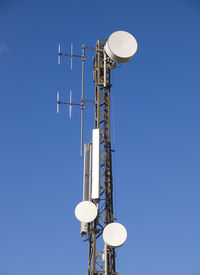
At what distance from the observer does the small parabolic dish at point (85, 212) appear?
2336cm

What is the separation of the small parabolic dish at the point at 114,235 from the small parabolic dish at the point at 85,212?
95 cm

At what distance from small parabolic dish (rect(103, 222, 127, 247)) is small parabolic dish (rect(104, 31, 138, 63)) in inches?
346

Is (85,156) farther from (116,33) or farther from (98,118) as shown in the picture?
(116,33)

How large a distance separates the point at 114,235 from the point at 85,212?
1784 millimetres

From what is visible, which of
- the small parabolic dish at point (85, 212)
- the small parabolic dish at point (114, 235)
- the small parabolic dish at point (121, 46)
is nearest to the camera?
the small parabolic dish at point (114, 235)

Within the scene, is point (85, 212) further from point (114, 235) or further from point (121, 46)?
point (121, 46)

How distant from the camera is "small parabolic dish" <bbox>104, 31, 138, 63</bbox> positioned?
83.7 ft

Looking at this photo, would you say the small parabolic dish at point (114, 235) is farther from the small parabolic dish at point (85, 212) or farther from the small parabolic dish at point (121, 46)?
the small parabolic dish at point (121, 46)

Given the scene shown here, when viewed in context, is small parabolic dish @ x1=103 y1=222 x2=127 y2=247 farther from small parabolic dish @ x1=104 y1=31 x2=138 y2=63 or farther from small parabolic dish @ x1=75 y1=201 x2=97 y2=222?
small parabolic dish @ x1=104 y1=31 x2=138 y2=63

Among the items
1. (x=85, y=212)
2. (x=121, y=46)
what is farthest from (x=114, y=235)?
(x=121, y=46)

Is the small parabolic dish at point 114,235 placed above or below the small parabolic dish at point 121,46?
below

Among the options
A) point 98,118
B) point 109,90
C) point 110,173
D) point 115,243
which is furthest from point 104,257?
point 109,90

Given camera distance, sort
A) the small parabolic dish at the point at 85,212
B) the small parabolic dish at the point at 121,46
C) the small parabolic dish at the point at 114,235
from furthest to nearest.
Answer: the small parabolic dish at the point at 121,46
the small parabolic dish at the point at 85,212
the small parabolic dish at the point at 114,235

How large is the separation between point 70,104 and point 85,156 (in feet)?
11.4
